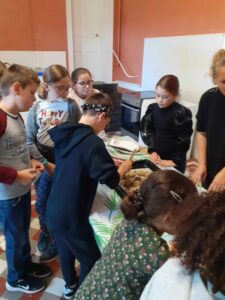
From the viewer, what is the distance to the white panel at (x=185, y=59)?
2.51 metres

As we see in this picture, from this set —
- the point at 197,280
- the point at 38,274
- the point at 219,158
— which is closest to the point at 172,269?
the point at 197,280

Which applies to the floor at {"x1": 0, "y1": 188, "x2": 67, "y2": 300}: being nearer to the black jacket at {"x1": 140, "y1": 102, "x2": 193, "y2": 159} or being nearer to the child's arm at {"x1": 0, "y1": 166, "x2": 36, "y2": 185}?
the child's arm at {"x1": 0, "y1": 166, "x2": 36, "y2": 185}

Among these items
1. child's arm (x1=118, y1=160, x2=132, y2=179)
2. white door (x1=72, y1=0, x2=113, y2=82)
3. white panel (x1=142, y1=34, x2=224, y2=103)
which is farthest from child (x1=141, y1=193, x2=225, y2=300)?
white door (x1=72, y1=0, x2=113, y2=82)

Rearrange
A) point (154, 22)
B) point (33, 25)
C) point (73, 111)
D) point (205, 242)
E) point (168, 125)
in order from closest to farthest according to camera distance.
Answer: point (205, 242) → point (73, 111) → point (168, 125) → point (154, 22) → point (33, 25)

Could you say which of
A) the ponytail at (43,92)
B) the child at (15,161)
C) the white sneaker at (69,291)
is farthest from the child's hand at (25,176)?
the white sneaker at (69,291)

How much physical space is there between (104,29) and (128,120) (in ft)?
5.37

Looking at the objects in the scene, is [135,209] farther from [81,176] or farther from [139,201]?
[81,176]

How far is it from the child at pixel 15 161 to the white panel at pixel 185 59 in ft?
6.32

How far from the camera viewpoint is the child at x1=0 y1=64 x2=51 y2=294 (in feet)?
3.63

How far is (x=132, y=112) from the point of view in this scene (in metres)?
2.98

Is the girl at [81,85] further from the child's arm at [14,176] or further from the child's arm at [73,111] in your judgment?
the child's arm at [14,176]

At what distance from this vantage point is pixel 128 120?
3141 mm

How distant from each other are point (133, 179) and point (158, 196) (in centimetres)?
48

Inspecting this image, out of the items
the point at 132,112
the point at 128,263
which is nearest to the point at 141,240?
the point at 128,263
